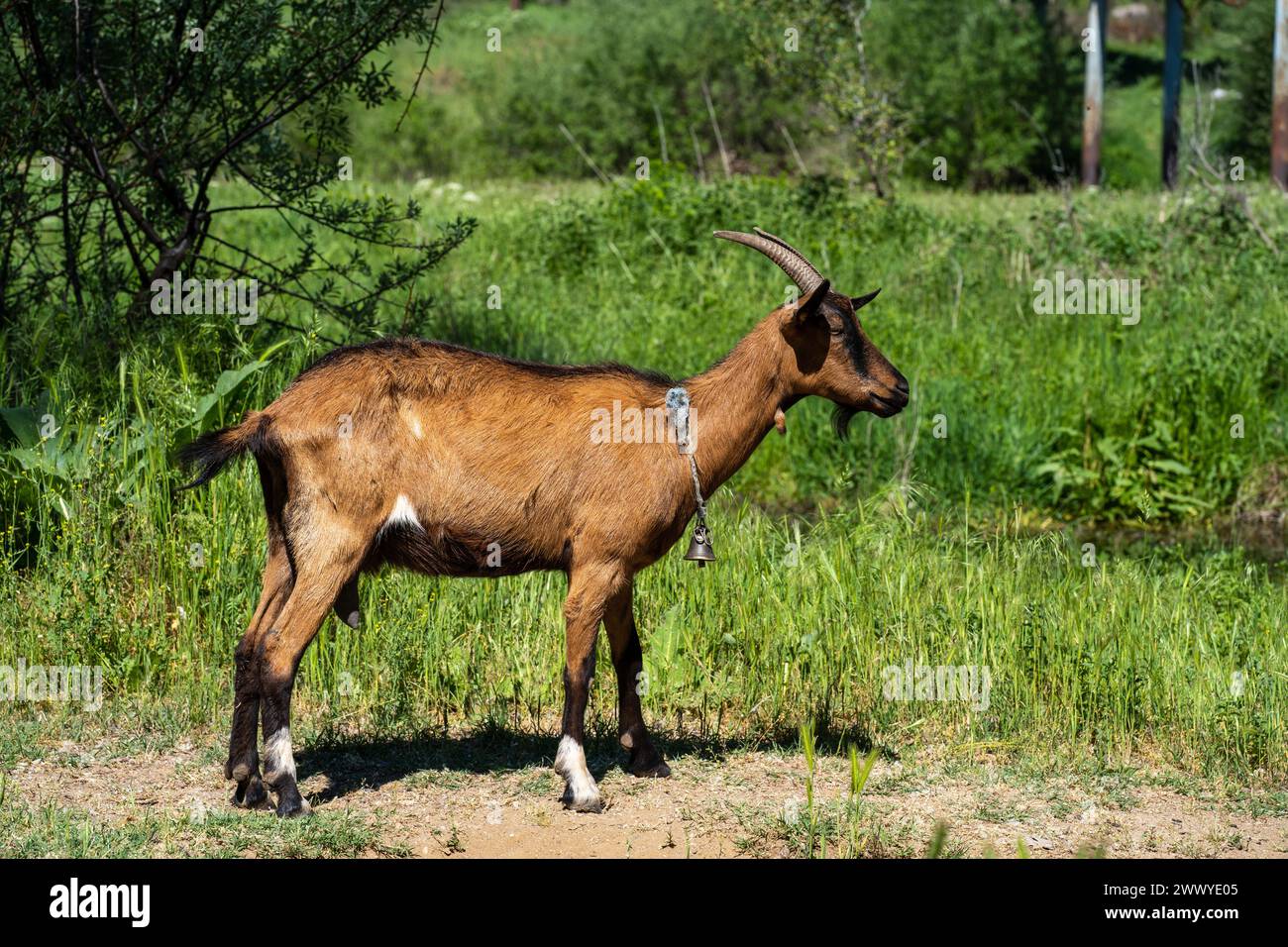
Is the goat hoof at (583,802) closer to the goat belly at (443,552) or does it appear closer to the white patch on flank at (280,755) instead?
the goat belly at (443,552)

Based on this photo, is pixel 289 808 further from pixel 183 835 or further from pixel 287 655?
pixel 287 655

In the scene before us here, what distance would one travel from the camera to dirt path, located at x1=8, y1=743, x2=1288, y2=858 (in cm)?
615

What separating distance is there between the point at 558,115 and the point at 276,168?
728 inches

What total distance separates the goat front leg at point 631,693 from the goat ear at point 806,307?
1.33 metres

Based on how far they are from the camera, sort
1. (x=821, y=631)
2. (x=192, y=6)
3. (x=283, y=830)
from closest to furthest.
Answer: (x=283, y=830)
(x=821, y=631)
(x=192, y=6)

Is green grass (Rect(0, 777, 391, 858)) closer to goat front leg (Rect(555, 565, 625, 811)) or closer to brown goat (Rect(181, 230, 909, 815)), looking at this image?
brown goat (Rect(181, 230, 909, 815))

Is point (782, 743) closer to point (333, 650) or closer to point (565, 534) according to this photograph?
point (565, 534)

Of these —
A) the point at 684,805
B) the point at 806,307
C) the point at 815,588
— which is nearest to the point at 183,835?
the point at 684,805

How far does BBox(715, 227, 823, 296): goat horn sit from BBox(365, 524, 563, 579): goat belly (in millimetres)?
1552

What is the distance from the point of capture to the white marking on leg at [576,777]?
636cm

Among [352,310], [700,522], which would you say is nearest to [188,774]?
[700,522]

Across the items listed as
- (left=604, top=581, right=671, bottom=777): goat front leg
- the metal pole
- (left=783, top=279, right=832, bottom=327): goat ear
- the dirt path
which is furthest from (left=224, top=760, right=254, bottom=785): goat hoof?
the metal pole

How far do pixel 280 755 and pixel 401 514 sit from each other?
1.04 metres

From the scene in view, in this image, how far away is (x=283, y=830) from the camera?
6066mm
